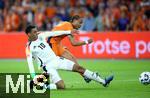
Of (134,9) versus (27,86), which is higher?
(134,9)

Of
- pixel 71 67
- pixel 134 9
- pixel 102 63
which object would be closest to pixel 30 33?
pixel 71 67

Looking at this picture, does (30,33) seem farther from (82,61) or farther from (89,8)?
(89,8)

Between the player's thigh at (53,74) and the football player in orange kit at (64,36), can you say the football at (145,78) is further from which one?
the player's thigh at (53,74)

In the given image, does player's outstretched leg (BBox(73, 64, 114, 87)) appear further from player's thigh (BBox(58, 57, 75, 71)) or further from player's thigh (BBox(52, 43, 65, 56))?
player's thigh (BBox(52, 43, 65, 56))

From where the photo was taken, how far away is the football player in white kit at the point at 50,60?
53.2 feet

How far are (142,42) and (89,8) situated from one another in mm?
4091

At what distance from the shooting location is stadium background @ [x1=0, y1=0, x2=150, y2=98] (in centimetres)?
2858

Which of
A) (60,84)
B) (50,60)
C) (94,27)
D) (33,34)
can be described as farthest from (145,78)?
(94,27)

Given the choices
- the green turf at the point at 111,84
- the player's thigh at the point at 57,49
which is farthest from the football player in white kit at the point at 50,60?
the player's thigh at the point at 57,49

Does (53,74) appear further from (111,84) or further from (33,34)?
(111,84)

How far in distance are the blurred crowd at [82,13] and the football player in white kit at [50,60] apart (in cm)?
1410

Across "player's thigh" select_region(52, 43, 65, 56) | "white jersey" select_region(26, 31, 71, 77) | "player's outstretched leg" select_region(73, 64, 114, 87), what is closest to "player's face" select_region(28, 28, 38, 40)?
"white jersey" select_region(26, 31, 71, 77)

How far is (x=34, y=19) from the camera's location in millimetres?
31516

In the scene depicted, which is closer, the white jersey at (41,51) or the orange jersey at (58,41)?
the white jersey at (41,51)
